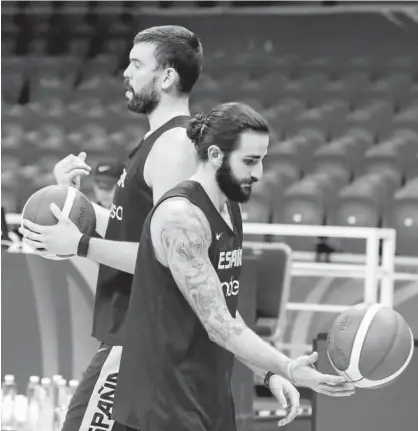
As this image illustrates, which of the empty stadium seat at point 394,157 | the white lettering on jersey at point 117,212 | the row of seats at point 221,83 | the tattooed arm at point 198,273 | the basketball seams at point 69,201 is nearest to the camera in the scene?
the tattooed arm at point 198,273

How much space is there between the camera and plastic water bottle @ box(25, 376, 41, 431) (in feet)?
15.3

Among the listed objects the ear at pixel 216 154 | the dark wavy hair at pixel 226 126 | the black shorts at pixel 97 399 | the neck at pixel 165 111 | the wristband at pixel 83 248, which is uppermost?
the neck at pixel 165 111

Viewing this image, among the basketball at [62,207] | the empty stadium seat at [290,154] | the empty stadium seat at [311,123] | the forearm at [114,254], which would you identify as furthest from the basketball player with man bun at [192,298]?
the empty stadium seat at [311,123]

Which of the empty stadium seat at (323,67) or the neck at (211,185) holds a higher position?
the empty stadium seat at (323,67)

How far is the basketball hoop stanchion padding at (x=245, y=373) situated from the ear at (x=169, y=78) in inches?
80.1

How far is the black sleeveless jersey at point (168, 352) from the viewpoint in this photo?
231 centimetres

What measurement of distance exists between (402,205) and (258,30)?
19.8ft

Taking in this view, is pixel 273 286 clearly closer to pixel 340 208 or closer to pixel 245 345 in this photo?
pixel 340 208

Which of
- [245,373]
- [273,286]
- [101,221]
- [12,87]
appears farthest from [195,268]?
[12,87]

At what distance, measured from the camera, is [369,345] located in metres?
2.42

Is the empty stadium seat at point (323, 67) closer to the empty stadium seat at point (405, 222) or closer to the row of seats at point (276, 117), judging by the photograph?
the row of seats at point (276, 117)

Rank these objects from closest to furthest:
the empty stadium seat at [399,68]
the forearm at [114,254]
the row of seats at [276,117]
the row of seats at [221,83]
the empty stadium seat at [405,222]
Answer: the forearm at [114,254] → the empty stadium seat at [405,222] → the row of seats at [276,117] → the row of seats at [221,83] → the empty stadium seat at [399,68]

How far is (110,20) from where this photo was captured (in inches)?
539

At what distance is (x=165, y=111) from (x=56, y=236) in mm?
475
